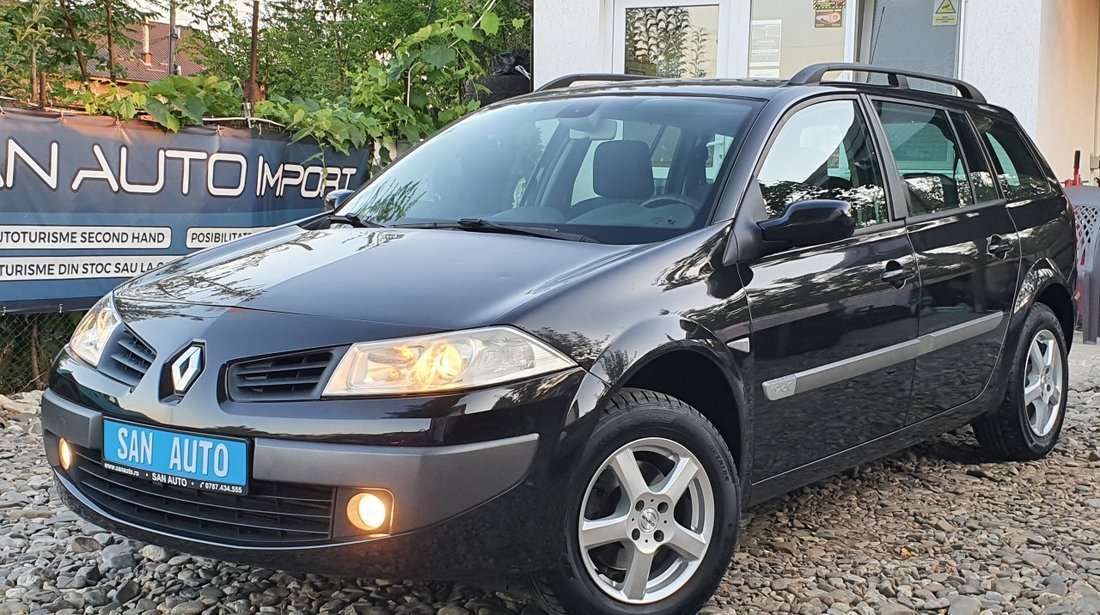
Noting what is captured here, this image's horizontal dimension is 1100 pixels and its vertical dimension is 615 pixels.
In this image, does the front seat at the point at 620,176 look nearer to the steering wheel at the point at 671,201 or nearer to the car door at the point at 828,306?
the steering wheel at the point at 671,201

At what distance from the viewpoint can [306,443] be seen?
2732 millimetres

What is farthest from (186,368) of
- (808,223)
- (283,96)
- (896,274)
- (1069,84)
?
(1069,84)

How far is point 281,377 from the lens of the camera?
112 inches

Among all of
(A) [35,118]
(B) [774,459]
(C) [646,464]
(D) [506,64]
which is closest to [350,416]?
(C) [646,464]

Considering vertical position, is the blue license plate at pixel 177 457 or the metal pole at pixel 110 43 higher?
the metal pole at pixel 110 43

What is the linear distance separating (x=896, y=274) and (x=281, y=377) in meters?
2.19

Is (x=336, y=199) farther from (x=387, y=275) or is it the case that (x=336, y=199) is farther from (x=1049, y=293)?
(x=1049, y=293)

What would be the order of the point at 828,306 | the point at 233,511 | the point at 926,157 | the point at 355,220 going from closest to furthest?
1. the point at 233,511
2. the point at 828,306
3. the point at 355,220
4. the point at 926,157

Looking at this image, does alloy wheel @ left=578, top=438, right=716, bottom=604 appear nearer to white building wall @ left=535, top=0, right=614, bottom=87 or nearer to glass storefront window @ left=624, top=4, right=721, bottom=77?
glass storefront window @ left=624, top=4, right=721, bottom=77

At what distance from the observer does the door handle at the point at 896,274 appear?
401 centimetres

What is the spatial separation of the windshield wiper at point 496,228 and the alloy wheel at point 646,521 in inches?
27.4

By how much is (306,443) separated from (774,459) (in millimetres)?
1512

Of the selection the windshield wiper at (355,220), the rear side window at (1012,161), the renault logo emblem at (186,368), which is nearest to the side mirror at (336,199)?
the windshield wiper at (355,220)

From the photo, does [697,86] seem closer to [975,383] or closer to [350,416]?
[975,383]
